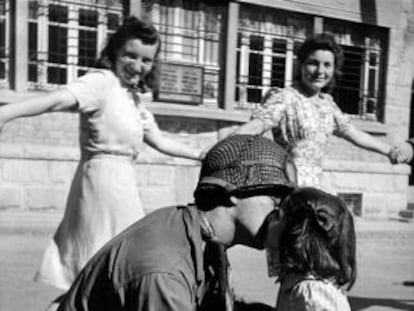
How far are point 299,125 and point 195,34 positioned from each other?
25.8 feet

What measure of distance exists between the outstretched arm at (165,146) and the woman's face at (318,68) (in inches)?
35.6

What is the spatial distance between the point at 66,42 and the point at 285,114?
743 centimetres

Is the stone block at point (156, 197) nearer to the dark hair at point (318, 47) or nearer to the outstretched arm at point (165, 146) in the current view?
the dark hair at point (318, 47)

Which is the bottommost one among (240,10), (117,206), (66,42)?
(117,206)

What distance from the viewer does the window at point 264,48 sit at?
12086 millimetres

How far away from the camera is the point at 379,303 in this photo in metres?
5.80

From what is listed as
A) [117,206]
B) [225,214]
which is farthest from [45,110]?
[225,214]

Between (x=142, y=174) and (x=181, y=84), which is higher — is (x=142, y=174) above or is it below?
below

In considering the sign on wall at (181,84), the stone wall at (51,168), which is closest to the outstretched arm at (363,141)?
the stone wall at (51,168)

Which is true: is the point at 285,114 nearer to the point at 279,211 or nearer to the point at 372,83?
the point at 279,211

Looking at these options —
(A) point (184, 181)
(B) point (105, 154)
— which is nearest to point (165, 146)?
(B) point (105, 154)

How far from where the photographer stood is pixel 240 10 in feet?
38.9

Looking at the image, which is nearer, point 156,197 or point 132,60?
point 132,60

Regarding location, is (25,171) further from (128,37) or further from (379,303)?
(128,37)
